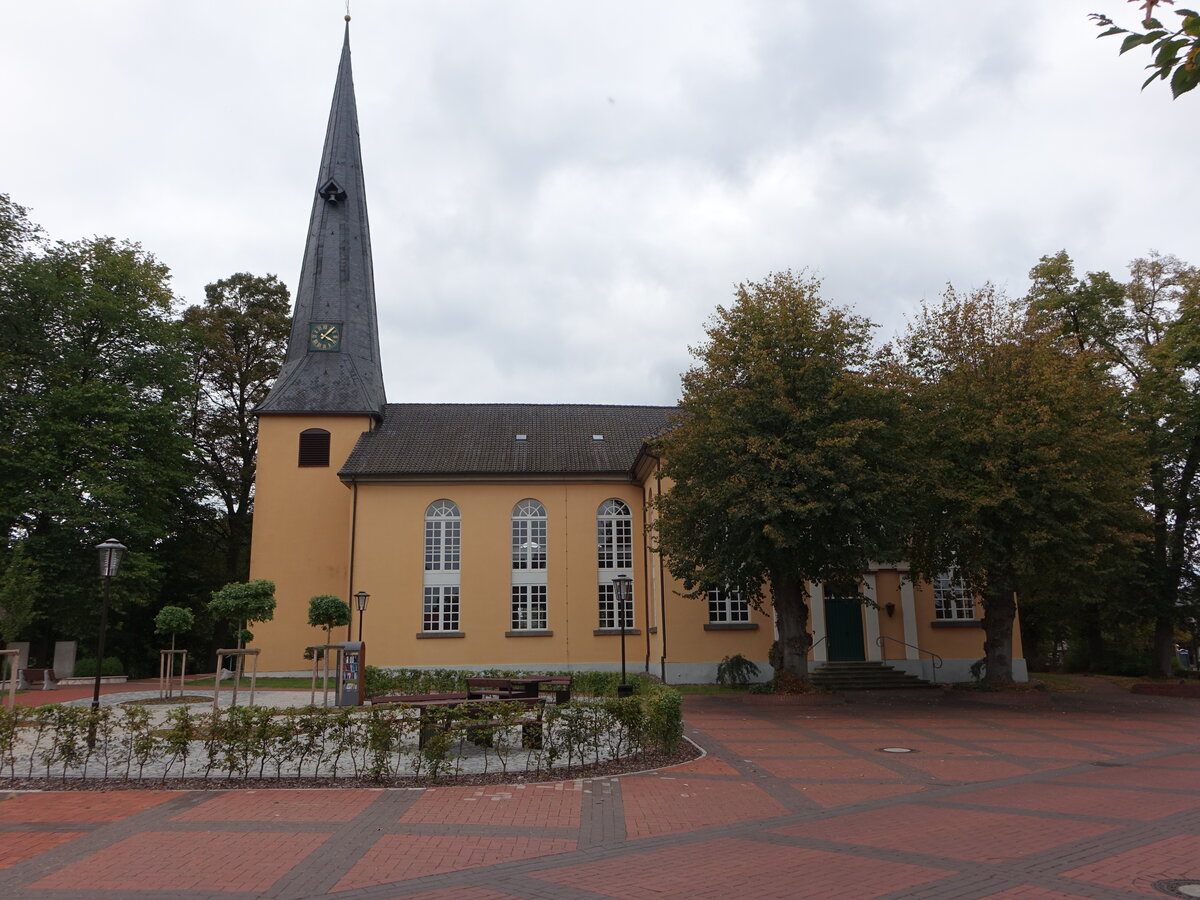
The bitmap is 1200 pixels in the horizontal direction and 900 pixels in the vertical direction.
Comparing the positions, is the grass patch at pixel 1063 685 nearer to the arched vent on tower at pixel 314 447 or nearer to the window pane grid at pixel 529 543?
the window pane grid at pixel 529 543

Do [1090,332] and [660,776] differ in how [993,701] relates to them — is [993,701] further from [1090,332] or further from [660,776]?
[1090,332]

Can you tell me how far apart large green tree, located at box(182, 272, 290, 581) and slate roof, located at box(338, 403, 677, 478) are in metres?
8.32

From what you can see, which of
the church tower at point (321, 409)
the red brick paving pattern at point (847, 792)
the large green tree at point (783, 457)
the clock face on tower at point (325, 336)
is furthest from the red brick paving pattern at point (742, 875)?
the clock face on tower at point (325, 336)

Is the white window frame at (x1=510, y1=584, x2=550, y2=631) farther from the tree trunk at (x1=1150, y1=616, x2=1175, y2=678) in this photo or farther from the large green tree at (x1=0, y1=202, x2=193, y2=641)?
the tree trunk at (x1=1150, y1=616, x2=1175, y2=678)

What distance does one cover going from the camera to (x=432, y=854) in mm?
7145

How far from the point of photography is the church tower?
30312 mm

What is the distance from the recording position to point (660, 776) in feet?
36.0

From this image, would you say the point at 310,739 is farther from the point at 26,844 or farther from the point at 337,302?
the point at 337,302

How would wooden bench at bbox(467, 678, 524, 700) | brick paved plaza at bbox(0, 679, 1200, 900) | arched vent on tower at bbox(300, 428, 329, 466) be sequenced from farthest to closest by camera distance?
arched vent on tower at bbox(300, 428, 329, 466), wooden bench at bbox(467, 678, 524, 700), brick paved plaza at bbox(0, 679, 1200, 900)

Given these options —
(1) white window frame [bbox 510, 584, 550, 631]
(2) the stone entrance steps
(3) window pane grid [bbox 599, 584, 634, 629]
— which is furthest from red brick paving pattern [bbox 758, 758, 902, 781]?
(1) white window frame [bbox 510, 584, 550, 631]

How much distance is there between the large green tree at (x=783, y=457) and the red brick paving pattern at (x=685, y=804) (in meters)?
8.64

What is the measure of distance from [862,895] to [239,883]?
466 centimetres

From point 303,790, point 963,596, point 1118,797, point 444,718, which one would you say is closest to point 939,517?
point 963,596

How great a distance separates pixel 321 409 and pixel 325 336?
135 inches
